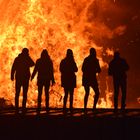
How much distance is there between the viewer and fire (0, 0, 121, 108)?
3111 cm

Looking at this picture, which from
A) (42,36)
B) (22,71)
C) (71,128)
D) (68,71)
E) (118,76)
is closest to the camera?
(71,128)

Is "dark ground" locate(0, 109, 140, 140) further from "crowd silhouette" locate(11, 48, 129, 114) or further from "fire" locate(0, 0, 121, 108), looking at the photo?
"fire" locate(0, 0, 121, 108)

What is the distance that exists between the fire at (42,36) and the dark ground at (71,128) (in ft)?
57.3

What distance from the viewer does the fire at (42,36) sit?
3111cm

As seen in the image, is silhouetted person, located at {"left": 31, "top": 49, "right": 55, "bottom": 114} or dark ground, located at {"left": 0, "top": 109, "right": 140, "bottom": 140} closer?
dark ground, located at {"left": 0, "top": 109, "right": 140, "bottom": 140}

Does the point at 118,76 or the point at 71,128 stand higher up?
the point at 118,76

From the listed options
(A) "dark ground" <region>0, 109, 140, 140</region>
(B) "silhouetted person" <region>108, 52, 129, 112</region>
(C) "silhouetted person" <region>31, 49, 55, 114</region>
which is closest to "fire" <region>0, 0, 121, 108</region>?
(C) "silhouetted person" <region>31, 49, 55, 114</region>

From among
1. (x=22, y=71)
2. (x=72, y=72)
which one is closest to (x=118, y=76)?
(x=72, y=72)

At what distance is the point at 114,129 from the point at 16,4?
2534 centimetres

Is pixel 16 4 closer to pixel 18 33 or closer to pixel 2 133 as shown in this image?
pixel 18 33

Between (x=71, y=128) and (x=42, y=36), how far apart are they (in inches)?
869

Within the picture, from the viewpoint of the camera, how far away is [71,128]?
1135cm

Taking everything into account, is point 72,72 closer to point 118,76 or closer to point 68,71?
point 68,71

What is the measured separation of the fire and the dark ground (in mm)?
17466
